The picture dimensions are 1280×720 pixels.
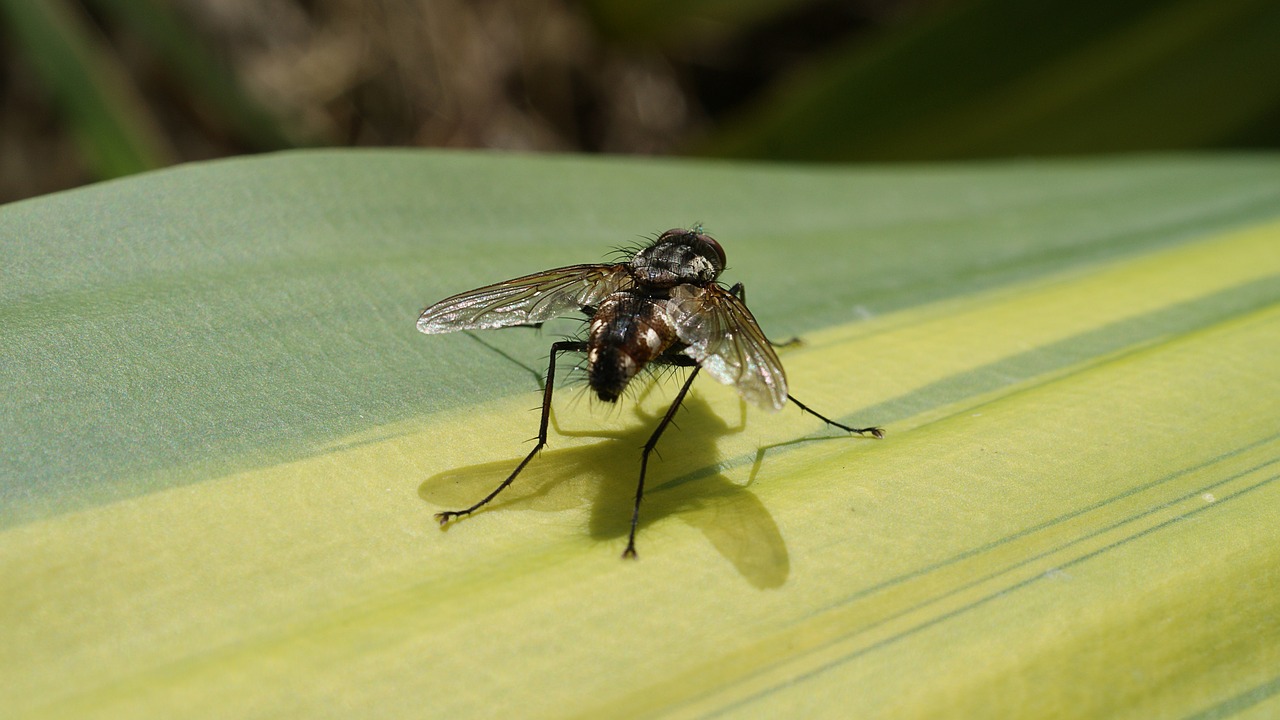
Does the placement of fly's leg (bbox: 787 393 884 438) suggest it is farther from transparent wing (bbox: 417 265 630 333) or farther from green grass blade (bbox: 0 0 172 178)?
green grass blade (bbox: 0 0 172 178)

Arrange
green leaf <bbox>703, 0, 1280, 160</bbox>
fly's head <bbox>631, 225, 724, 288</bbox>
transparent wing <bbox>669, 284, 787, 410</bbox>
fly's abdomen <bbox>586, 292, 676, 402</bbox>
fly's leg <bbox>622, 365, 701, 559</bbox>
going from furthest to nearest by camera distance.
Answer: green leaf <bbox>703, 0, 1280, 160</bbox>, fly's head <bbox>631, 225, 724, 288</bbox>, fly's abdomen <bbox>586, 292, 676, 402</bbox>, transparent wing <bbox>669, 284, 787, 410</bbox>, fly's leg <bbox>622, 365, 701, 559</bbox>

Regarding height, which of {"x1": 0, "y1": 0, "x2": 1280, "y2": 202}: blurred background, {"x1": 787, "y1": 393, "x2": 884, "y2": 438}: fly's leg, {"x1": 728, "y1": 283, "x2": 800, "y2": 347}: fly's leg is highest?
{"x1": 0, "y1": 0, "x2": 1280, "y2": 202}: blurred background

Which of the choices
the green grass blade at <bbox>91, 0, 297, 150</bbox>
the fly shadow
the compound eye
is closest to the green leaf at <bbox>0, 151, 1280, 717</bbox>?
the fly shadow

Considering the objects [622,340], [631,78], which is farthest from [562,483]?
[631,78]

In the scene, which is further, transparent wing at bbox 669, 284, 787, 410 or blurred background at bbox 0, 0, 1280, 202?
Result: blurred background at bbox 0, 0, 1280, 202

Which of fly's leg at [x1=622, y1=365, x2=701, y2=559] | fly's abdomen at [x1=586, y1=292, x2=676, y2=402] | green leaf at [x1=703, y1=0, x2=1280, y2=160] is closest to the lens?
fly's leg at [x1=622, y1=365, x2=701, y2=559]

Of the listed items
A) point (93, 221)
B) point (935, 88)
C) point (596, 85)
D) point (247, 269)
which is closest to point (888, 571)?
point (247, 269)

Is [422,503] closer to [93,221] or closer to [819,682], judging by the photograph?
[819,682]
